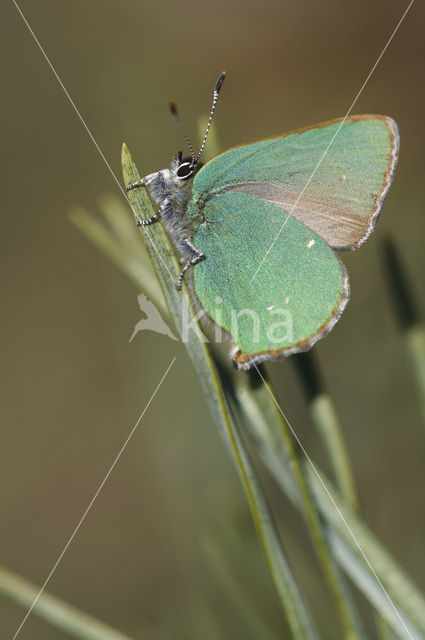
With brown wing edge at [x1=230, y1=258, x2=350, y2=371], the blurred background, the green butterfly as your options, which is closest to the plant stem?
brown wing edge at [x1=230, y1=258, x2=350, y2=371]

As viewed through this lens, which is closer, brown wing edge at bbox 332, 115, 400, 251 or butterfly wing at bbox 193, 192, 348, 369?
brown wing edge at bbox 332, 115, 400, 251

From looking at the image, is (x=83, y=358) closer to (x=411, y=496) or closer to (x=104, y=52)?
(x=104, y=52)

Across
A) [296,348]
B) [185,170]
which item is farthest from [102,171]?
[296,348]

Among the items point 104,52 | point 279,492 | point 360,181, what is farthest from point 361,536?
point 104,52

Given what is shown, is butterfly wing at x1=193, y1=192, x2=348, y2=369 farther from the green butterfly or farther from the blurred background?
the blurred background

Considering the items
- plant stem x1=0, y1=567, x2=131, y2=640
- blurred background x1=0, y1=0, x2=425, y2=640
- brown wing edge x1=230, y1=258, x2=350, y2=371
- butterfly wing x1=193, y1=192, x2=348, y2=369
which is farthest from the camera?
blurred background x1=0, y1=0, x2=425, y2=640

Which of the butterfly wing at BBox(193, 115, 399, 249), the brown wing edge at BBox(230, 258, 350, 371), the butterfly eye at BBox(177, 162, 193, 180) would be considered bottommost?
the brown wing edge at BBox(230, 258, 350, 371)

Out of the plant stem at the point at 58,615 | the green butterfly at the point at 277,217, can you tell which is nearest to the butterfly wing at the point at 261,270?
the green butterfly at the point at 277,217

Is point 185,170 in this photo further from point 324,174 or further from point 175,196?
point 324,174
